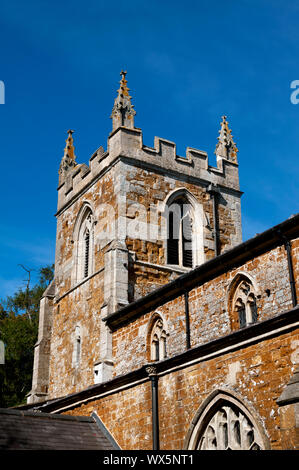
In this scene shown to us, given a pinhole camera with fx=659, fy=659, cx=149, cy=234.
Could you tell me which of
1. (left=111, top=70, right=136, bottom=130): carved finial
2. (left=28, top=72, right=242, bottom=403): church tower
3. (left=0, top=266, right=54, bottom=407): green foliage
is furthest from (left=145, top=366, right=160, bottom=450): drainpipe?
(left=0, top=266, right=54, bottom=407): green foliage

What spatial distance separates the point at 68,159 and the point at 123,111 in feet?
17.4

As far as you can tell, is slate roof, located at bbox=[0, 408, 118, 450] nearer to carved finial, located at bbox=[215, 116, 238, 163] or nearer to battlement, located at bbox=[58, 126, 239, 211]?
battlement, located at bbox=[58, 126, 239, 211]

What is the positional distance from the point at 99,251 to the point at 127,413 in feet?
31.8

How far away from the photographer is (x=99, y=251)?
23594 mm

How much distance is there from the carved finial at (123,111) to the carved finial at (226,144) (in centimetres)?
456

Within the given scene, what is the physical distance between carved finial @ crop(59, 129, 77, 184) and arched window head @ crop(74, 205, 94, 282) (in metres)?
3.28

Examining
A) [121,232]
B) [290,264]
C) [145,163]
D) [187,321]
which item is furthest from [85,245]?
[290,264]

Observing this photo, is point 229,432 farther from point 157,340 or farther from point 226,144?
point 226,144

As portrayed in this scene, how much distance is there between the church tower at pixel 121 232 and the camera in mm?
22500

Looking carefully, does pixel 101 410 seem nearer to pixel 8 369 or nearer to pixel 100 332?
pixel 100 332

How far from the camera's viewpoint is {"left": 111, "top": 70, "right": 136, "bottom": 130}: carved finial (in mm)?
24609

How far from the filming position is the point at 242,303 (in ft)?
51.1

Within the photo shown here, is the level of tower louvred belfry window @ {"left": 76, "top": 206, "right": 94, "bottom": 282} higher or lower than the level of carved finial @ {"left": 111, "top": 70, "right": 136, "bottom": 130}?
lower

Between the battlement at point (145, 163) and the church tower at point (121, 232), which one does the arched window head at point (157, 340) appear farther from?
the battlement at point (145, 163)
